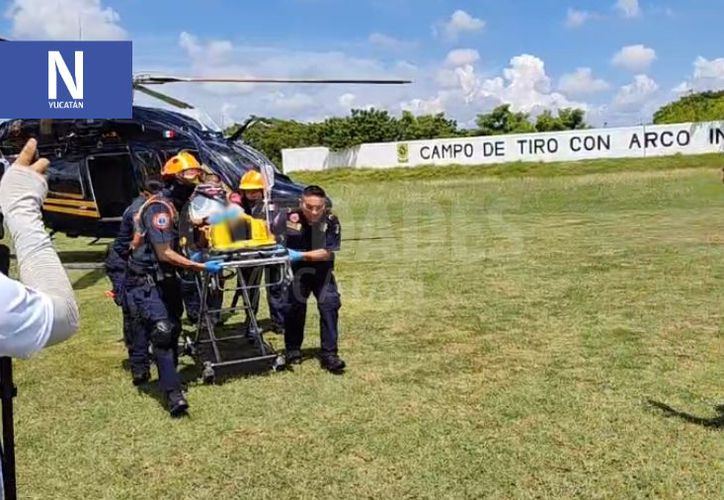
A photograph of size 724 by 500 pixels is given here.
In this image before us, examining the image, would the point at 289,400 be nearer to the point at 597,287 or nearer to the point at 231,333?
the point at 231,333

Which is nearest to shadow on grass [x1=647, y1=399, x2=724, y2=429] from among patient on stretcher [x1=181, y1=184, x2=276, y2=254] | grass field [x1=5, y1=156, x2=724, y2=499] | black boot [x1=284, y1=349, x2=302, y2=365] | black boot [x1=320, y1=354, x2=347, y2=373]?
grass field [x1=5, y1=156, x2=724, y2=499]

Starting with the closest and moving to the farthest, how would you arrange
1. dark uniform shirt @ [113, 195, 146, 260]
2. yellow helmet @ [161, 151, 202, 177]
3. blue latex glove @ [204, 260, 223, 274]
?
blue latex glove @ [204, 260, 223, 274] < yellow helmet @ [161, 151, 202, 177] < dark uniform shirt @ [113, 195, 146, 260]

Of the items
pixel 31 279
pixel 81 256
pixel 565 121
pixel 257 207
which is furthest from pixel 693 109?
pixel 31 279

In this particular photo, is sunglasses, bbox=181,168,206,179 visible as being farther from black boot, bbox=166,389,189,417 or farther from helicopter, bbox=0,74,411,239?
helicopter, bbox=0,74,411,239

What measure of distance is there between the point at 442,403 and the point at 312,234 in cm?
174

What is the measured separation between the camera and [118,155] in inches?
472

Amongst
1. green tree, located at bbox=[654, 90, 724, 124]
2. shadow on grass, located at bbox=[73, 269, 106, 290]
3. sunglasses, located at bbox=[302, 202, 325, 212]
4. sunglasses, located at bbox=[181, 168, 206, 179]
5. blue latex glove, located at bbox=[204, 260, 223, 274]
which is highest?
green tree, located at bbox=[654, 90, 724, 124]

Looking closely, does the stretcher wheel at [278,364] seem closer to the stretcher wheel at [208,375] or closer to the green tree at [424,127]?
the stretcher wheel at [208,375]

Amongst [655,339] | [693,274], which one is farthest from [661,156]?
[655,339]

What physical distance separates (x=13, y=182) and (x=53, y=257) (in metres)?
0.18

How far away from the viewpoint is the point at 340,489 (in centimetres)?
383

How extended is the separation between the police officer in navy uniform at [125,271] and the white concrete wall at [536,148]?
32510mm

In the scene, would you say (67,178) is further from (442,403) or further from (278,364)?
(442,403)

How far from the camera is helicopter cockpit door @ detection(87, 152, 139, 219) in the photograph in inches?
474
